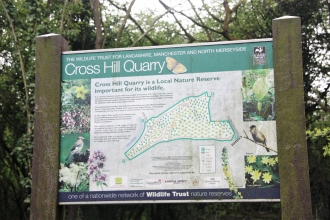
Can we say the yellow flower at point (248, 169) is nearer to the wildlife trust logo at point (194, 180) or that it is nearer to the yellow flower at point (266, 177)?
the yellow flower at point (266, 177)

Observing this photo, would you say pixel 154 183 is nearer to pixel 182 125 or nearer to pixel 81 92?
pixel 182 125

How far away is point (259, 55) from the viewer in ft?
13.9

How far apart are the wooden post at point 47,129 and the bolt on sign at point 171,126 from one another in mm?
78

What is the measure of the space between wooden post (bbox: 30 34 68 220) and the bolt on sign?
0.08m

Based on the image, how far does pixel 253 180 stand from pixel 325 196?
9.51 meters

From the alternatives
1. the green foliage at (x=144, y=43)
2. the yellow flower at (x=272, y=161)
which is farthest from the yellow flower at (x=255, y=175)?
the green foliage at (x=144, y=43)

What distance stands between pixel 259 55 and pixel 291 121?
2.25 ft

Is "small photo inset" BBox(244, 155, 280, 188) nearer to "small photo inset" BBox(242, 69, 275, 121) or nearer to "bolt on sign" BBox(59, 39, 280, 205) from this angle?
"bolt on sign" BBox(59, 39, 280, 205)

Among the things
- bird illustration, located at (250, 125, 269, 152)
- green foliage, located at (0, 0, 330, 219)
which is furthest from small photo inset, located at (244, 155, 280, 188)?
green foliage, located at (0, 0, 330, 219)

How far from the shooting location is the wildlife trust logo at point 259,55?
4.23 metres

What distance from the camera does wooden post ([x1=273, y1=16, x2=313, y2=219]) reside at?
3918 millimetres

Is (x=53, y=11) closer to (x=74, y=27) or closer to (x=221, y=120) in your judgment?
(x=74, y=27)

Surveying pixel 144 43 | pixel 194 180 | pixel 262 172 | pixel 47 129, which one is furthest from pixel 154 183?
pixel 144 43

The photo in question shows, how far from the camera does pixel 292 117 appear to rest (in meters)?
4.04
